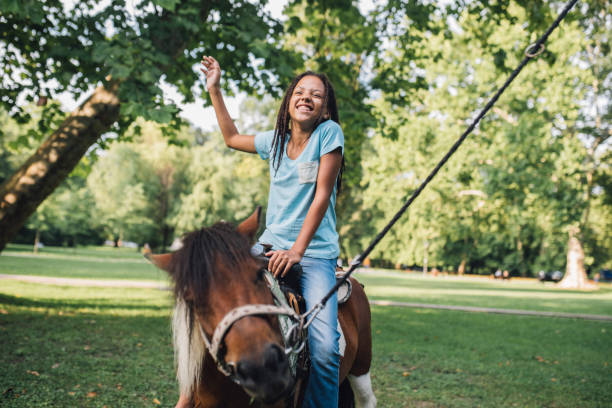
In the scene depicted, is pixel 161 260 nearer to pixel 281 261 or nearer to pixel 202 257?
pixel 202 257

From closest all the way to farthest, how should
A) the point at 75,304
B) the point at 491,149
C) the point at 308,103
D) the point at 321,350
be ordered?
the point at 321,350
the point at 308,103
the point at 75,304
the point at 491,149

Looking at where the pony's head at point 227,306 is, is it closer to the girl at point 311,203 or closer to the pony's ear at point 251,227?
the pony's ear at point 251,227

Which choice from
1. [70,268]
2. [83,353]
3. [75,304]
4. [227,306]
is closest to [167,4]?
[227,306]

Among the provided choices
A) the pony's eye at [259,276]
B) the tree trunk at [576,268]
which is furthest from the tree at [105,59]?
the tree trunk at [576,268]

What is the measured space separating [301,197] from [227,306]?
982 millimetres

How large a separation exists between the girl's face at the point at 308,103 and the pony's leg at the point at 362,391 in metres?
2.13

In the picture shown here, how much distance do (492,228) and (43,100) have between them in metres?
34.2

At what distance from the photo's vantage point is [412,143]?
33625 millimetres

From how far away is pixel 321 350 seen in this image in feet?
8.36

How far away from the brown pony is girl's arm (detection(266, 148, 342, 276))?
215 millimetres

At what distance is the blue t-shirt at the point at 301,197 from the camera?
2730mm

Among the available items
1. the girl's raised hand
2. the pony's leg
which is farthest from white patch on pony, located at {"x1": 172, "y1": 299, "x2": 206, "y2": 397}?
Answer: the pony's leg

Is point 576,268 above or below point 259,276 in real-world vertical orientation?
below

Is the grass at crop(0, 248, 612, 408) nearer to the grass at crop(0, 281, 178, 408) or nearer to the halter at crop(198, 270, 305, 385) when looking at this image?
the grass at crop(0, 281, 178, 408)
